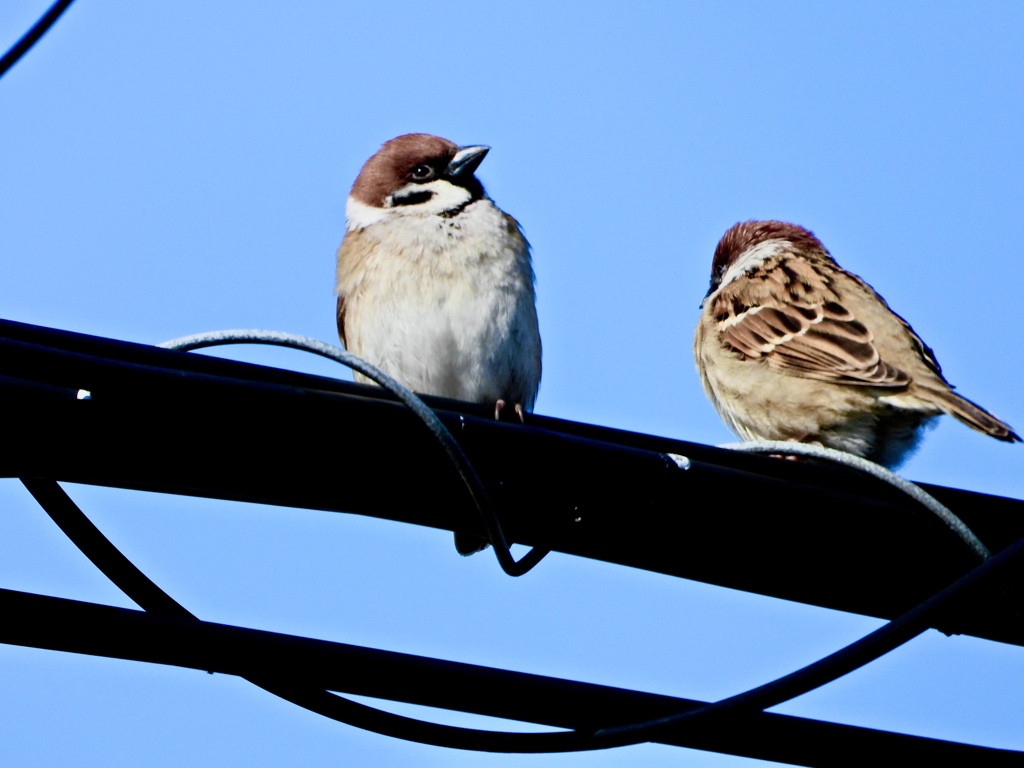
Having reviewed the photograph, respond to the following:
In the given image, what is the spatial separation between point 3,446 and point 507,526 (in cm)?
108

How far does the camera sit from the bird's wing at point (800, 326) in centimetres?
562

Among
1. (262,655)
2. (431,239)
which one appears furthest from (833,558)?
(431,239)

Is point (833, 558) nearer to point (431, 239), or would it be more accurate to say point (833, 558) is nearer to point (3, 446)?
point (3, 446)

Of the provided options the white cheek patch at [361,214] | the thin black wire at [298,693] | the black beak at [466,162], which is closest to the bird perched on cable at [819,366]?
the black beak at [466,162]

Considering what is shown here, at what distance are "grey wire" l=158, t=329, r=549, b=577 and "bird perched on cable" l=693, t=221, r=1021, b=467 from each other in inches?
109

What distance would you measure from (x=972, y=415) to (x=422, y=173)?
8.63ft

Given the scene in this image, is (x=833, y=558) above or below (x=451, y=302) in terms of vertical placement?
below

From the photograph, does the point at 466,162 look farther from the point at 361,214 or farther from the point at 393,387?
the point at 393,387

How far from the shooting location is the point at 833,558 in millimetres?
3209

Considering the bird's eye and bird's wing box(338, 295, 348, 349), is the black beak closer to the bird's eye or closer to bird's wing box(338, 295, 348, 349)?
the bird's eye

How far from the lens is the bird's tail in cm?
478

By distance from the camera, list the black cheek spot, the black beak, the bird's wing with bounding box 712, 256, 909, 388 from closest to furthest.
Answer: the bird's wing with bounding box 712, 256, 909, 388
the black cheek spot
the black beak

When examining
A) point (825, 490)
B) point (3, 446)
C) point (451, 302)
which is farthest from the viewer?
point (451, 302)

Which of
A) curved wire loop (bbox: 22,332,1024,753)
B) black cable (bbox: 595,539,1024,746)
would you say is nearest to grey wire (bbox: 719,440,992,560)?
curved wire loop (bbox: 22,332,1024,753)
